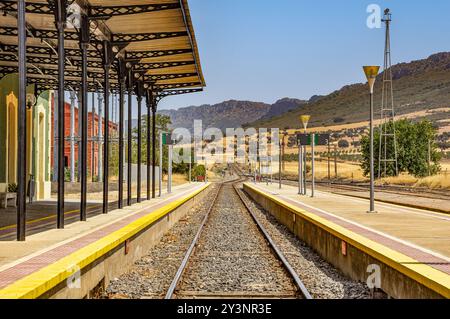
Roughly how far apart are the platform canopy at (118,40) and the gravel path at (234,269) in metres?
6.93

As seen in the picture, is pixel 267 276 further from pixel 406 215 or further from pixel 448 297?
pixel 406 215

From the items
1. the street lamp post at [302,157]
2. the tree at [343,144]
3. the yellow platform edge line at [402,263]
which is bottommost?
the yellow platform edge line at [402,263]

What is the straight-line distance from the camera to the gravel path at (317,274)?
37.4ft

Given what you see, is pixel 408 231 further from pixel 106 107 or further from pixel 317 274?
pixel 106 107

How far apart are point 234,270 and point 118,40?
1248 cm

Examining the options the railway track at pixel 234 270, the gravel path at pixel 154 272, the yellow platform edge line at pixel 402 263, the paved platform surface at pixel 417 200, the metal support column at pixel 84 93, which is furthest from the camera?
the paved platform surface at pixel 417 200

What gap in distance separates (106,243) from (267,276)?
3225mm

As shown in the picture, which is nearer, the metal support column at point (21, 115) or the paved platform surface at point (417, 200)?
the metal support column at point (21, 115)

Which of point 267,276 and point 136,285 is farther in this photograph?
point 267,276

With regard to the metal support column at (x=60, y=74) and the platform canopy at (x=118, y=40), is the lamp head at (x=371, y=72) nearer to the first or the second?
the platform canopy at (x=118, y=40)

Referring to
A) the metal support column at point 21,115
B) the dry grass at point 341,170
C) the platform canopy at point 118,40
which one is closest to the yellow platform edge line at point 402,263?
the metal support column at point 21,115

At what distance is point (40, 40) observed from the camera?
25922 millimetres

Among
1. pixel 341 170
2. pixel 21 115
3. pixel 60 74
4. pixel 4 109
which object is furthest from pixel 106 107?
pixel 341 170
